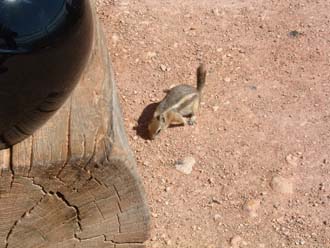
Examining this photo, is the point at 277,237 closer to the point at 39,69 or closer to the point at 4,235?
the point at 4,235

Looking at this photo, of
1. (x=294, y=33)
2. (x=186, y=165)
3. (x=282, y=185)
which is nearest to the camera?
(x=282, y=185)

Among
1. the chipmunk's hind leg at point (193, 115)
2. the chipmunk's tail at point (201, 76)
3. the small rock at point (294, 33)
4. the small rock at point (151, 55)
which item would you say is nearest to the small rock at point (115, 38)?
the small rock at point (151, 55)

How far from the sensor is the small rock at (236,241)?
425cm

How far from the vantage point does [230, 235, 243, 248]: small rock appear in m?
4.25

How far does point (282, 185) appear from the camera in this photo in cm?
460

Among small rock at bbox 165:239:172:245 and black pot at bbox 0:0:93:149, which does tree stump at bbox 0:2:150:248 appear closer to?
black pot at bbox 0:0:93:149

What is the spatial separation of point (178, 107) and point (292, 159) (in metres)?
0.84

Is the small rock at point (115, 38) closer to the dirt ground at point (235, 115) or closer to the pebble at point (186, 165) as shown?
the dirt ground at point (235, 115)

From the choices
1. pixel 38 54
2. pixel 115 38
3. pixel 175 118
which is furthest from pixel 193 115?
pixel 38 54

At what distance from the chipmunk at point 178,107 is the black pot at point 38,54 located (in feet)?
8.15

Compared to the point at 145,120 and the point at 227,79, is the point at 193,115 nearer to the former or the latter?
the point at 145,120

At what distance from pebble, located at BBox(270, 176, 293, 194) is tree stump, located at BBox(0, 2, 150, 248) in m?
1.65

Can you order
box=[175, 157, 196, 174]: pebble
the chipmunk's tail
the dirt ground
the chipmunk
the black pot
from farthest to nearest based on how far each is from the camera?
1. the chipmunk's tail
2. the chipmunk
3. box=[175, 157, 196, 174]: pebble
4. the dirt ground
5. the black pot

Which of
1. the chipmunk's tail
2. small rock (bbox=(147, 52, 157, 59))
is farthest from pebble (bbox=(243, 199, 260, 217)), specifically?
small rock (bbox=(147, 52, 157, 59))
